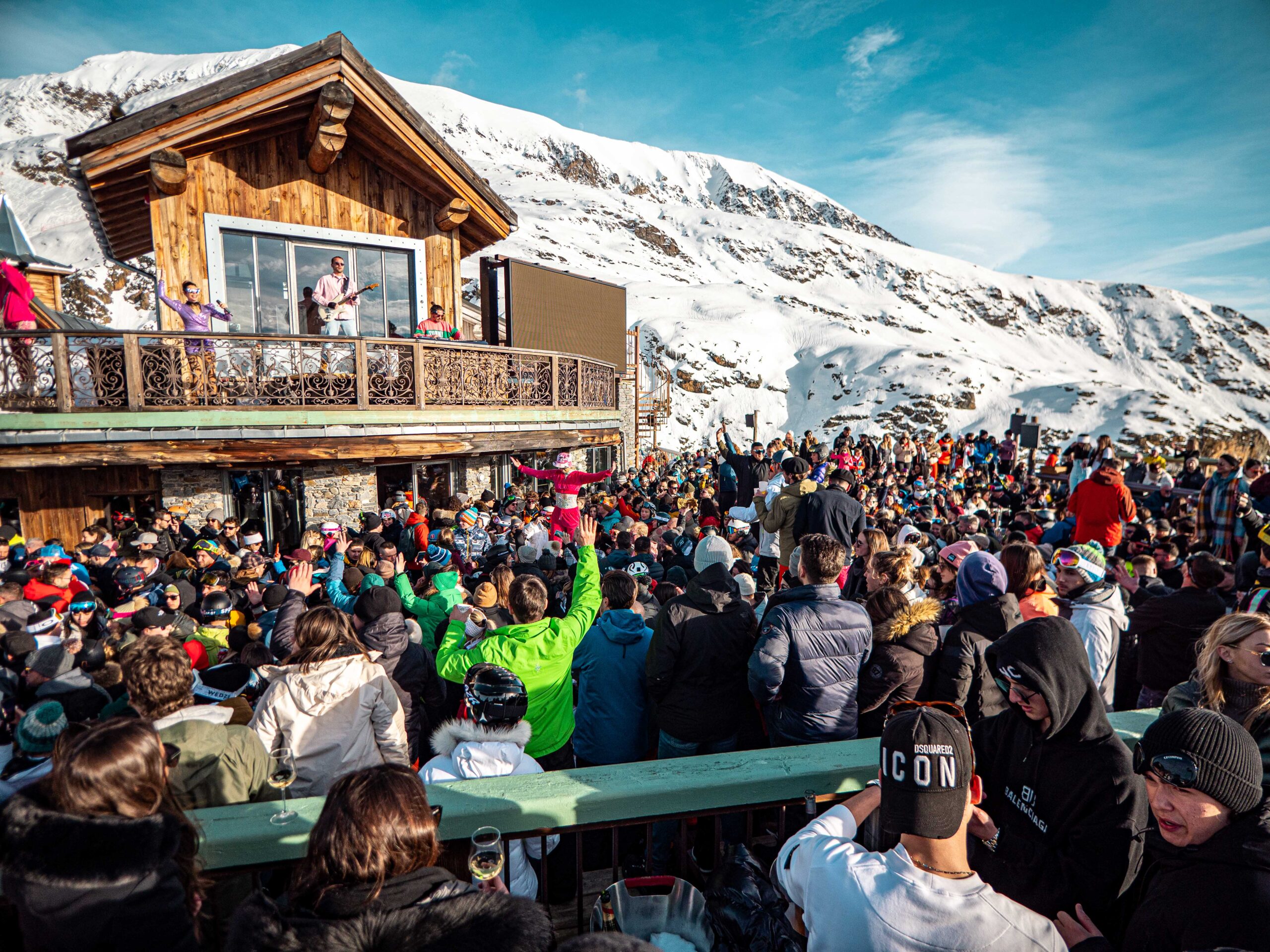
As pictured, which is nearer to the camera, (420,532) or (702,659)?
(702,659)

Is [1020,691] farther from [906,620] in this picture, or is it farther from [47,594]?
[47,594]

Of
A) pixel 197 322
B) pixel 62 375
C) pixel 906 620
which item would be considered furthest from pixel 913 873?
pixel 197 322

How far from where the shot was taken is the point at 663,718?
361cm

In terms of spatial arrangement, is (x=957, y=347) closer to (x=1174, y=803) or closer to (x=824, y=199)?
(x=1174, y=803)

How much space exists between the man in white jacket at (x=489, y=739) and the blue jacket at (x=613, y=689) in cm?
87

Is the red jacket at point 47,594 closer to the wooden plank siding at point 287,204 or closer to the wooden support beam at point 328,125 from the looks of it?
the wooden plank siding at point 287,204

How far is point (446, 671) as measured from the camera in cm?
348

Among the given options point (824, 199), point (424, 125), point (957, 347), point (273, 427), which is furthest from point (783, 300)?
point (824, 199)

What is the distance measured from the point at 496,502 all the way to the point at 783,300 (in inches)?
1992

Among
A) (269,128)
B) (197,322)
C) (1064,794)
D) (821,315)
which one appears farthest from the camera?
(821,315)

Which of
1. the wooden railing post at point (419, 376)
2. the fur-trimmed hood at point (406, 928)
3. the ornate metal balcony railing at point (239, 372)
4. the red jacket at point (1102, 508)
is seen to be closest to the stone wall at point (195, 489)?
the ornate metal balcony railing at point (239, 372)

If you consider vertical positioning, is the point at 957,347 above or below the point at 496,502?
above

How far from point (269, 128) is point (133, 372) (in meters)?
4.93

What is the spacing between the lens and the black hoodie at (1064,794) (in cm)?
199
